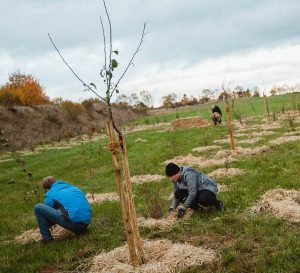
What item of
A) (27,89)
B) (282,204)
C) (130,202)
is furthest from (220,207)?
(27,89)

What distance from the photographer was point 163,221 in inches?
340

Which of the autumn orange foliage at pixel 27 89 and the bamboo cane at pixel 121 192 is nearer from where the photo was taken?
the bamboo cane at pixel 121 192

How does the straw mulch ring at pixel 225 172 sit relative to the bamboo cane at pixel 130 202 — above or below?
below

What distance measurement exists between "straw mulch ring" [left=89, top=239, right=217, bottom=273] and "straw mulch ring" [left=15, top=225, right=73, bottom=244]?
2131mm

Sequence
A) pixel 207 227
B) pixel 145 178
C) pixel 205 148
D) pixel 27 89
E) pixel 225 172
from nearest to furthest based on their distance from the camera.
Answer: pixel 207 227
pixel 225 172
pixel 145 178
pixel 205 148
pixel 27 89

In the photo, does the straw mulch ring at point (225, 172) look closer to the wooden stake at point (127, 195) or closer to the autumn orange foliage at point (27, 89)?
the wooden stake at point (127, 195)

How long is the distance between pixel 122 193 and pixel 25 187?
11.8 m

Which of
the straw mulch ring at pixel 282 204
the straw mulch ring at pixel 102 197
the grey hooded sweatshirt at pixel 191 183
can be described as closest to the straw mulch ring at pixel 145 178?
the straw mulch ring at pixel 102 197

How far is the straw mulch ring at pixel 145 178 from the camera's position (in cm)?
1387

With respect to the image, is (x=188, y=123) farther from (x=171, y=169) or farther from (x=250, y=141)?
(x=171, y=169)

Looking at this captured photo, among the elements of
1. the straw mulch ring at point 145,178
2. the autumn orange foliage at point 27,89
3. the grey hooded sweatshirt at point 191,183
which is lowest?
the straw mulch ring at point 145,178

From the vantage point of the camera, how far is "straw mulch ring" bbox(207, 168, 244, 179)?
1259 cm

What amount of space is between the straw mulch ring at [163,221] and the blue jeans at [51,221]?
1294 millimetres

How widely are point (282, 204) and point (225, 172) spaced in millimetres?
4347
